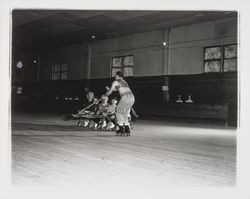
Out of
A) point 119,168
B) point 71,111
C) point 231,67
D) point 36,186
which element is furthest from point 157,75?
point 36,186

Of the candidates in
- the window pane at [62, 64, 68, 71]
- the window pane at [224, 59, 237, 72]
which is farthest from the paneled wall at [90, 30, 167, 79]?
the window pane at [224, 59, 237, 72]

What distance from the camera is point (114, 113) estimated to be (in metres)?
6.15

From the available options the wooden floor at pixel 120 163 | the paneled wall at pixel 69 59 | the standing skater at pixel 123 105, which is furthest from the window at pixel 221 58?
the paneled wall at pixel 69 59

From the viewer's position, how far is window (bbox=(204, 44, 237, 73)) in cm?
980

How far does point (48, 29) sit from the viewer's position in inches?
490

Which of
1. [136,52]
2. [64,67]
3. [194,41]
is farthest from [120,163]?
[64,67]

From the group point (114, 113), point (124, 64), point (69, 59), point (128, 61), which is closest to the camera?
point (114, 113)

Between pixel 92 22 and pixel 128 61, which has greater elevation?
pixel 92 22

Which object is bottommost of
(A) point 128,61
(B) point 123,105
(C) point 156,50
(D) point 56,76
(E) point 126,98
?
(B) point 123,105

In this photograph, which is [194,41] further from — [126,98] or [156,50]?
[126,98]

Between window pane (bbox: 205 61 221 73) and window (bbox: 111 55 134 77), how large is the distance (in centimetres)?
363

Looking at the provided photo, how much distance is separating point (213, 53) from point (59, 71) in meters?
9.48

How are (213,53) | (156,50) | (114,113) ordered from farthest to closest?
1. (156,50)
2. (213,53)
3. (114,113)

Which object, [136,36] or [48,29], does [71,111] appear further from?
[136,36]
